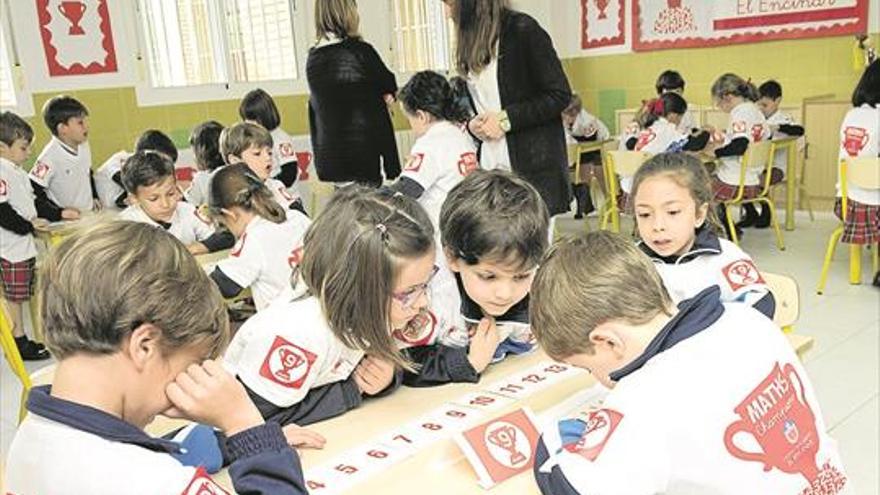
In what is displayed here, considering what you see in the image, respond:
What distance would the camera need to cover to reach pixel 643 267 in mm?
1208

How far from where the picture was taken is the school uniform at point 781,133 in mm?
5559

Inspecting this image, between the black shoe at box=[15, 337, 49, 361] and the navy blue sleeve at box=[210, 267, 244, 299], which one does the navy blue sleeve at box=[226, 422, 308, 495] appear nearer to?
the navy blue sleeve at box=[210, 267, 244, 299]

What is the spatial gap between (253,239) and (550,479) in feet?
5.89

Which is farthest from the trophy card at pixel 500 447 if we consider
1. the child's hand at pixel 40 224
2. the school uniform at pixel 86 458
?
the child's hand at pixel 40 224

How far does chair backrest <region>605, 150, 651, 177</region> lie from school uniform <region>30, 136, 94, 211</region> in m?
3.30

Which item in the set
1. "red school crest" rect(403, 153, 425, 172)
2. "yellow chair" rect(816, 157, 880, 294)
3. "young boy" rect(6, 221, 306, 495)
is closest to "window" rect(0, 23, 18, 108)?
"red school crest" rect(403, 153, 425, 172)

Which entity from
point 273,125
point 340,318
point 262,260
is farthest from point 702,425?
point 273,125

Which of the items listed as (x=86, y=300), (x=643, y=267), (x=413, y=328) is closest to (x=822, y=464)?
(x=643, y=267)

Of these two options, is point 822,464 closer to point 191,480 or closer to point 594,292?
point 594,292

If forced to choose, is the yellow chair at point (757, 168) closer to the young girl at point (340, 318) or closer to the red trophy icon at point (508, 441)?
the young girl at point (340, 318)

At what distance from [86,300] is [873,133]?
4282mm

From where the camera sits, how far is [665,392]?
105 cm

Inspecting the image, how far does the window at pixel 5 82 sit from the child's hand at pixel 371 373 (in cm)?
463

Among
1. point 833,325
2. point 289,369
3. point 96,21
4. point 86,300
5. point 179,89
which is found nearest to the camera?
point 86,300
